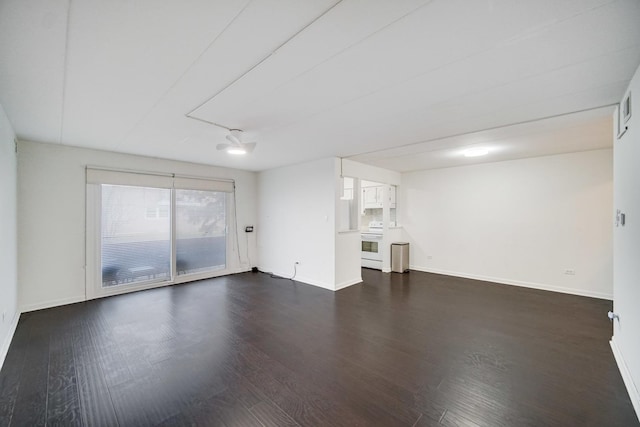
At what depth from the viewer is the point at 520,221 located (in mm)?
5176

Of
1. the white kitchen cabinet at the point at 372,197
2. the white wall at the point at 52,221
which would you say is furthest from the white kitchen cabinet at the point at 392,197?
the white wall at the point at 52,221

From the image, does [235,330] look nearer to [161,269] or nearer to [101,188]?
[161,269]

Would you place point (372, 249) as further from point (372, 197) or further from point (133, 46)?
point (133, 46)

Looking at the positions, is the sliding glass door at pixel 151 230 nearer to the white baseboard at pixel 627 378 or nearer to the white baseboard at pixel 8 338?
the white baseboard at pixel 8 338

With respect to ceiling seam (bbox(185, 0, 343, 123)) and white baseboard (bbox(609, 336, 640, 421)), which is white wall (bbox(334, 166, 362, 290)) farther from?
white baseboard (bbox(609, 336, 640, 421))

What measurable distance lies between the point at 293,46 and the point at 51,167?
15.2 ft

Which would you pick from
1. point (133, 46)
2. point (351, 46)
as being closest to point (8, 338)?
point (133, 46)

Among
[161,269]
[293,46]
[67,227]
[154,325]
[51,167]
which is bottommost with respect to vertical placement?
[154,325]

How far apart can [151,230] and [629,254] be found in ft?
21.3

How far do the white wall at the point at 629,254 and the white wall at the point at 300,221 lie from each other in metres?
3.55

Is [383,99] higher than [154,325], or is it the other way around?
[383,99]

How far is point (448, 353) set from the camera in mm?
2670

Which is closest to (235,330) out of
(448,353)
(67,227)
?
(448,353)

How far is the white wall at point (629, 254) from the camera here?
1945mm
